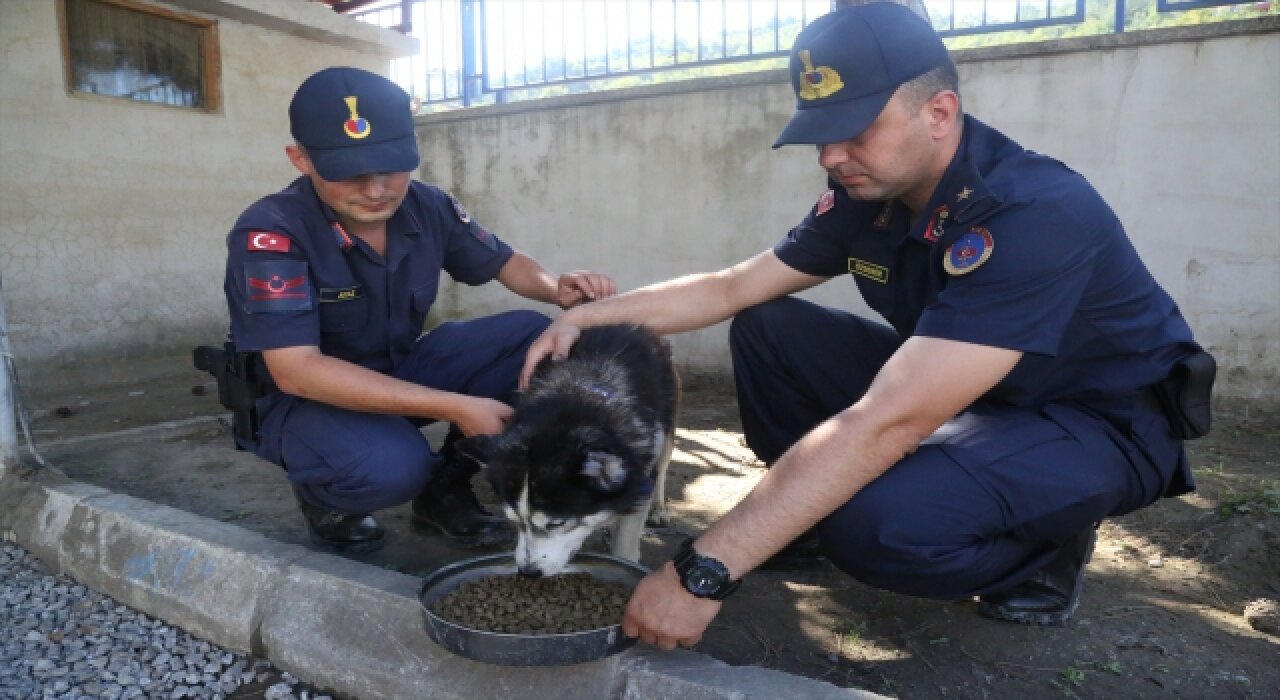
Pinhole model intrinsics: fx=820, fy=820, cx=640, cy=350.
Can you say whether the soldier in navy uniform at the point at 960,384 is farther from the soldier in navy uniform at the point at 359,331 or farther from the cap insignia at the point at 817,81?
the soldier in navy uniform at the point at 359,331

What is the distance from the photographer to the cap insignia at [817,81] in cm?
233

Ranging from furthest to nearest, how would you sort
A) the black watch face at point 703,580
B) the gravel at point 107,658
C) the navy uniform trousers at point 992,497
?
the gravel at point 107,658
the navy uniform trousers at point 992,497
the black watch face at point 703,580

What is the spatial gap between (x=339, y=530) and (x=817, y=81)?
8.08 ft

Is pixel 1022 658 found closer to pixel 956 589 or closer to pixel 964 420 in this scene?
pixel 956 589

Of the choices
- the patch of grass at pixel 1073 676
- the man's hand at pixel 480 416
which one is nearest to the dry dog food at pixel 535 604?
the man's hand at pixel 480 416

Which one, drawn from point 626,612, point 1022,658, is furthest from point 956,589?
point 626,612

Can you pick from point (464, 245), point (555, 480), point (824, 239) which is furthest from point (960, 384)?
point (464, 245)

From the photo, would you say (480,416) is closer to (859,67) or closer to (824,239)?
(824,239)

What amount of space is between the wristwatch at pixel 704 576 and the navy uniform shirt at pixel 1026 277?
2.64ft

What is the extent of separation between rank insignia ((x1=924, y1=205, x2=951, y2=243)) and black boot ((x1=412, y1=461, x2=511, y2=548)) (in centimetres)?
207

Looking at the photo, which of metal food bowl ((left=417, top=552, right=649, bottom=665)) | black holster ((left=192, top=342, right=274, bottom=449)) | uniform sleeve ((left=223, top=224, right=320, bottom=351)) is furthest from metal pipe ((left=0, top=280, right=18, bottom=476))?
metal food bowl ((left=417, top=552, right=649, bottom=665))

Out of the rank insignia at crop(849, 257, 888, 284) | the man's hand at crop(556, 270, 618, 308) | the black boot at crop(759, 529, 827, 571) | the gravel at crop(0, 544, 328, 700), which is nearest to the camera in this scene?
the gravel at crop(0, 544, 328, 700)

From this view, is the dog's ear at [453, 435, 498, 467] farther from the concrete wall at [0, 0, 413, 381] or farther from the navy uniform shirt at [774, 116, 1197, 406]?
the concrete wall at [0, 0, 413, 381]

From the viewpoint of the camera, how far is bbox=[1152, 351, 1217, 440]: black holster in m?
2.42
